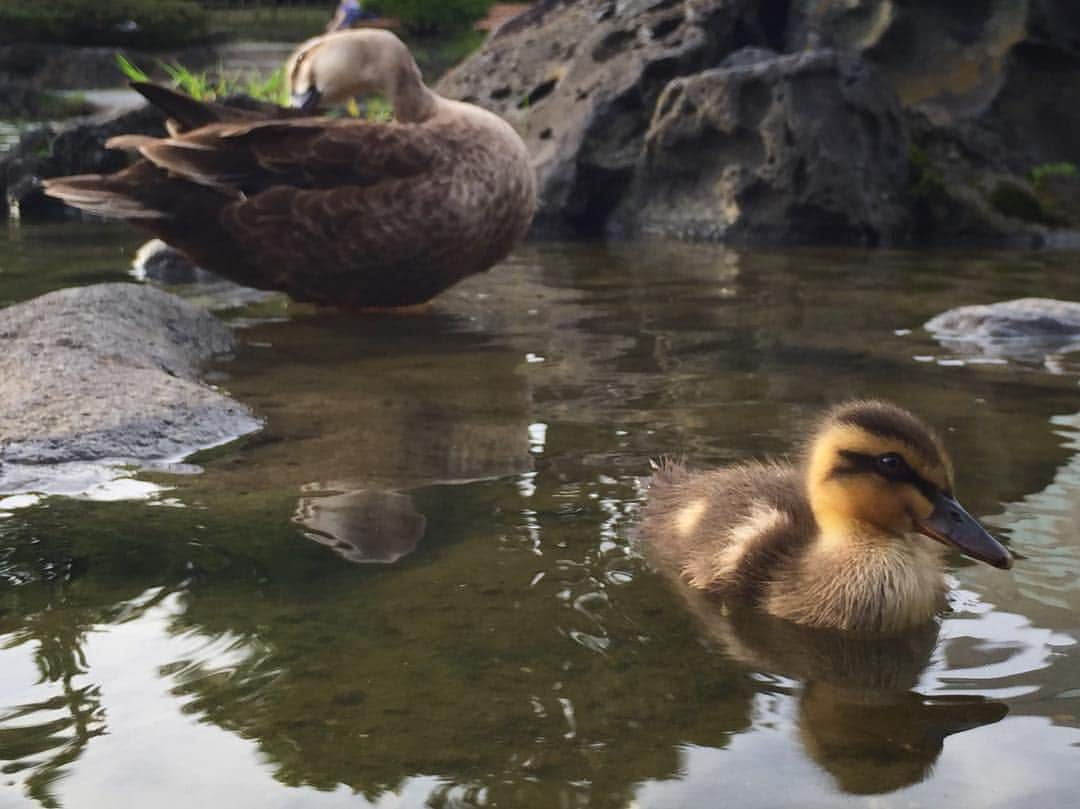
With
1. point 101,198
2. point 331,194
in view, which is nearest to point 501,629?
point 331,194

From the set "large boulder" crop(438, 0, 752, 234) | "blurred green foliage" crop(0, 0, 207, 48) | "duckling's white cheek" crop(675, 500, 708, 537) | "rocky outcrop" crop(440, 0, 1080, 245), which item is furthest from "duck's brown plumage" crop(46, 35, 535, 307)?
"blurred green foliage" crop(0, 0, 207, 48)

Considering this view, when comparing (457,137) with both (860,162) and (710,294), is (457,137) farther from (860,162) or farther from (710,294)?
(860,162)

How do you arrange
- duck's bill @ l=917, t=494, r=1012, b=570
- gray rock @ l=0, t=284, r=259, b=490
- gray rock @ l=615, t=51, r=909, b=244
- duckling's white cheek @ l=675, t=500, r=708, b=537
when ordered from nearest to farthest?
duck's bill @ l=917, t=494, r=1012, b=570
duckling's white cheek @ l=675, t=500, r=708, b=537
gray rock @ l=0, t=284, r=259, b=490
gray rock @ l=615, t=51, r=909, b=244

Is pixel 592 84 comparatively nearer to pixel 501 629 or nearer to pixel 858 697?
pixel 501 629

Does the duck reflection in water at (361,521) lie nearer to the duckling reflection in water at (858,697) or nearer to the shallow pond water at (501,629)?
the shallow pond water at (501,629)

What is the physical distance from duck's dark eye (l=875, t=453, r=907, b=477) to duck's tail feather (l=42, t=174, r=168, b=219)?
468 centimetres

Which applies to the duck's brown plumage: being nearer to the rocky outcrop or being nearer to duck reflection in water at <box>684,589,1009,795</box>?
duck reflection in water at <box>684,589,1009,795</box>

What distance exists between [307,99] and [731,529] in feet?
14.7

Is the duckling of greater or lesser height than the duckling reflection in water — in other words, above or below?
above

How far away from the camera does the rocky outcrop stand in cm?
1114

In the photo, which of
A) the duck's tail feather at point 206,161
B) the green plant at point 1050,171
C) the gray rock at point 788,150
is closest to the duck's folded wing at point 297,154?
the duck's tail feather at point 206,161

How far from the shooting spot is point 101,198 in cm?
728

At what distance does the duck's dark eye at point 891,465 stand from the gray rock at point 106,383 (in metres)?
2.28

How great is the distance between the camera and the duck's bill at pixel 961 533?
3.28 meters
